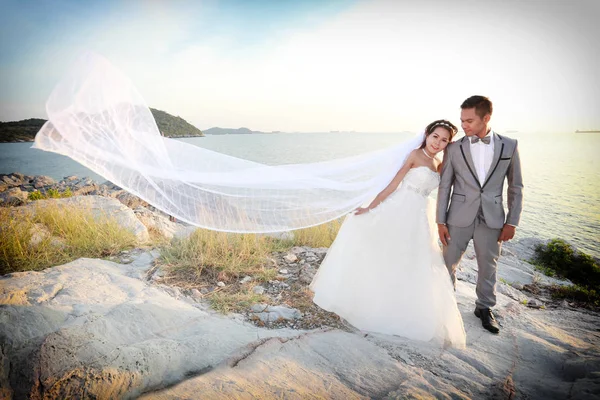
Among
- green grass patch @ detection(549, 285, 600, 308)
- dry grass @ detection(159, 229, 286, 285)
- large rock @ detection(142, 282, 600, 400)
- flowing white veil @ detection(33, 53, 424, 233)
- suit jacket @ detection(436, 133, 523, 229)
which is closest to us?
large rock @ detection(142, 282, 600, 400)

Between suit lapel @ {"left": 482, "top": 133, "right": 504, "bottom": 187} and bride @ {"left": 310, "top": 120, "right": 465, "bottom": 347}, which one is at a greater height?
suit lapel @ {"left": 482, "top": 133, "right": 504, "bottom": 187}

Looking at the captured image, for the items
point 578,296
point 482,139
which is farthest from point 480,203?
point 578,296

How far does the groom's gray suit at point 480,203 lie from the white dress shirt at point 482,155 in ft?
0.14

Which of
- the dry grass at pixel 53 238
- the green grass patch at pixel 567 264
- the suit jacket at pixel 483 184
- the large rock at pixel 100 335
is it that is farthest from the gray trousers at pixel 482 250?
the dry grass at pixel 53 238

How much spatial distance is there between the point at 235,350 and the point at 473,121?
10.0 ft

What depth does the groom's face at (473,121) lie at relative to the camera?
287 centimetres

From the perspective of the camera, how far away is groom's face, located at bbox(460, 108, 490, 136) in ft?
9.42

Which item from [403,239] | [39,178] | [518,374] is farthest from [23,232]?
[39,178]

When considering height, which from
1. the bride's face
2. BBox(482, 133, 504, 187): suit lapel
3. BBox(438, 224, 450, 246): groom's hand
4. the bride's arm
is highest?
the bride's face

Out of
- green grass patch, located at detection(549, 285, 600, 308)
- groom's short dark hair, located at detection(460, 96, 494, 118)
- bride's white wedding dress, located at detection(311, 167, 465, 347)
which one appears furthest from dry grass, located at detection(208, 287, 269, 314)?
green grass patch, located at detection(549, 285, 600, 308)

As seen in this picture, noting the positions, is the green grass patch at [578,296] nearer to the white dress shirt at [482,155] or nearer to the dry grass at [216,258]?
the white dress shirt at [482,155]

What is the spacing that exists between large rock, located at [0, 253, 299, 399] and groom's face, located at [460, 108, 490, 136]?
271cm

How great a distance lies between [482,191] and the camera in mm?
2920

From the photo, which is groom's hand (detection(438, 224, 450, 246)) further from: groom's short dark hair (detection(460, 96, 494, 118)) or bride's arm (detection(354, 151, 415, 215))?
groom's short dark hair (detection(460, 96, 494, 118))
